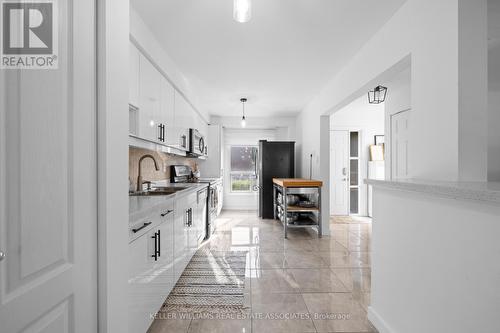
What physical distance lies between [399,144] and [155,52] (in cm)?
370

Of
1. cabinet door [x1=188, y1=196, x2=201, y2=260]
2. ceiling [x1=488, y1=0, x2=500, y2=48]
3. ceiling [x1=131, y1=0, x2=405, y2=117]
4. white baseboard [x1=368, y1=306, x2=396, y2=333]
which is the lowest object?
white baseboard [x1=368, y1=306, x2=396, y2=333]

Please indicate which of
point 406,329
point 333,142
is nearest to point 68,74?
point 406,329

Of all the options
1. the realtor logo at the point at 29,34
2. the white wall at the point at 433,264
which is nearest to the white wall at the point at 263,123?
the white wall at the point at 433,264

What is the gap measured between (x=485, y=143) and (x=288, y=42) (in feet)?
6.51

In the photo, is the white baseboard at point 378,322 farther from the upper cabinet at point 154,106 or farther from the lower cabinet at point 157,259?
the upper cabinet at point 154,106

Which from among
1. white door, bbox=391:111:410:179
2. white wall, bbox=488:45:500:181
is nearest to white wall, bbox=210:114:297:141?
white door, bbox=391:111:410:179

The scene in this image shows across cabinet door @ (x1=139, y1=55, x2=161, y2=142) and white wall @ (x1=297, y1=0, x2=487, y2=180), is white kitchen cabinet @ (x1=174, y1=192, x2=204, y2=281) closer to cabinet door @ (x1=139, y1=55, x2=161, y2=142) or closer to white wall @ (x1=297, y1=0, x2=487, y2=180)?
cabinet door @ (x1=139, y1=55, x2=161, y2=142)

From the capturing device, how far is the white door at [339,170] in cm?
626

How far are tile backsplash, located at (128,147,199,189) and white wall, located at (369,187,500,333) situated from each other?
2.48 metres

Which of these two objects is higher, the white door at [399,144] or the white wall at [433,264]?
the white door at [399,144]

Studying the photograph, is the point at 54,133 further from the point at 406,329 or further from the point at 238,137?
the point at 238,137

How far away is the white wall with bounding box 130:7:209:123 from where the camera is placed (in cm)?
213

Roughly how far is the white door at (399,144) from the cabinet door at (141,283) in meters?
3.63

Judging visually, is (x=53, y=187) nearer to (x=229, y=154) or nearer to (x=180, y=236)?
(x=180, y=236)
